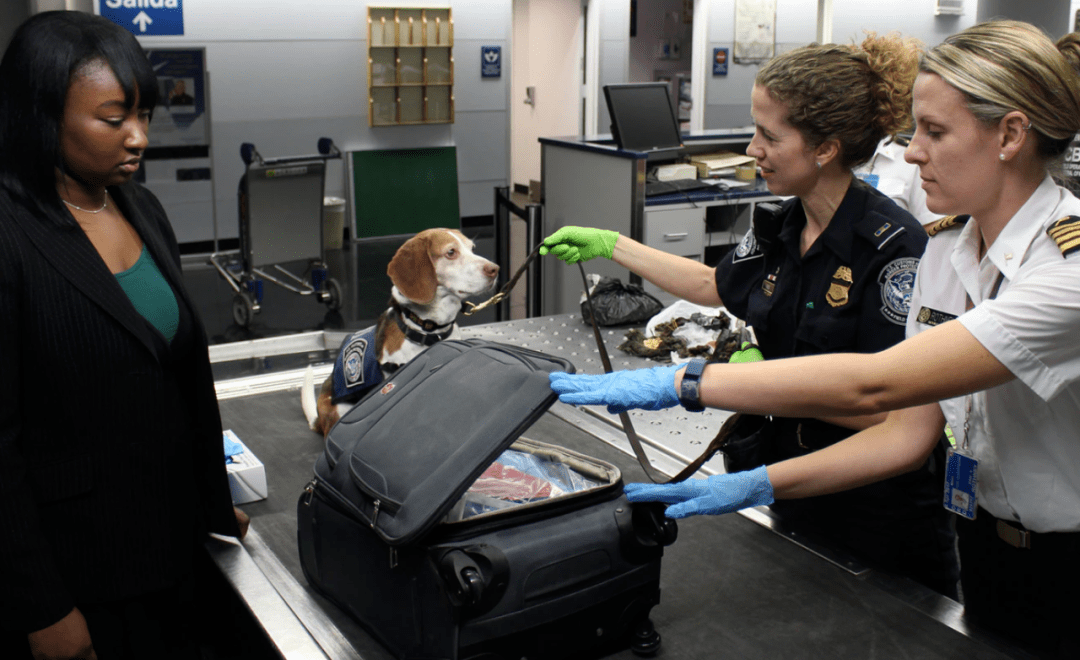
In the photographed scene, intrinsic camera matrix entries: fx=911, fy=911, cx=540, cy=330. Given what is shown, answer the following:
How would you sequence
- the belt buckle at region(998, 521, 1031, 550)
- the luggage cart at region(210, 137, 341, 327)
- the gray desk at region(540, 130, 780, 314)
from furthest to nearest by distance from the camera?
1. the luggage cart at region(210, 137, 341, 327)
2. the gray desk at region(540, 130, 780, 314)
3. the belt buckle at region(998, 521, 1031, 550)

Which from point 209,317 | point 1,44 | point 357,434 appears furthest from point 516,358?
point 209,317

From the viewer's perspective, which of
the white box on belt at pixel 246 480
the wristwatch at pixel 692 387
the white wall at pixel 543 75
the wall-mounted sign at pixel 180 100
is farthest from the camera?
the white wall at pixel 543 75

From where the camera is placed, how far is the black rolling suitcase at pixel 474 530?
1.21 m

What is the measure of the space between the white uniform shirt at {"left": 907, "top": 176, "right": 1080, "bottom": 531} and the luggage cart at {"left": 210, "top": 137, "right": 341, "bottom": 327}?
5381 millimetres

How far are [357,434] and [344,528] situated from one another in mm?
143

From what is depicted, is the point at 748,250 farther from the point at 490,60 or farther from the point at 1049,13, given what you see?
the point at 1049,13

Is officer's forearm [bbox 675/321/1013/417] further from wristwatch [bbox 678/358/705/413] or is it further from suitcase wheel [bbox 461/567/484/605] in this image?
suitcase wheel [bbox 461/567/484/605]

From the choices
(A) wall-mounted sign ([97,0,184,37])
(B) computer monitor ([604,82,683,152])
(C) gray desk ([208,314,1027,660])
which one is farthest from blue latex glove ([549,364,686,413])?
(A) wall-mounted sign ([97,0,184,37])

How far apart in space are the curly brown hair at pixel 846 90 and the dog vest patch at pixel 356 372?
1.05 m

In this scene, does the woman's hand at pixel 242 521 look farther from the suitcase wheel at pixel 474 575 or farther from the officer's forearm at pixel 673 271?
the officer's forearm at pixel 673 271

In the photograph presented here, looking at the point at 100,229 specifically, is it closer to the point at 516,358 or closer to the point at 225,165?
the point at 516,358

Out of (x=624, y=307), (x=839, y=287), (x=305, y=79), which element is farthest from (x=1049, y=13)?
(x=839, y=287)

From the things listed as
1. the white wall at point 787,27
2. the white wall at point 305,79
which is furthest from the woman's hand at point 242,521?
the white wall at point 787,27

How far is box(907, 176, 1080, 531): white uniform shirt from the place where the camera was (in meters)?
1.17
